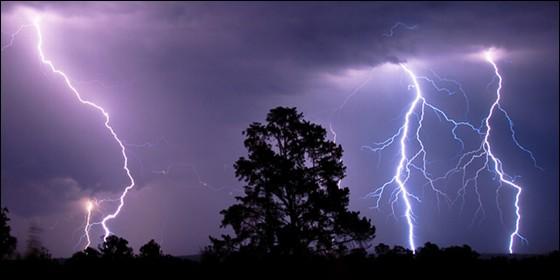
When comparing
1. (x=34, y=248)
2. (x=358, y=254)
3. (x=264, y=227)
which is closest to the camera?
(x=34, y=248)

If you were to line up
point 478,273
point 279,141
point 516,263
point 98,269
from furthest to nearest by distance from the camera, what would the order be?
1. point 279,141
2. point 516,263
3. point 478,273
4. point 98,269

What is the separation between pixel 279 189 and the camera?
24422 millimetres

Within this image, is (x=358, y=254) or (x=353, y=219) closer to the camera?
(x=358, y=254)

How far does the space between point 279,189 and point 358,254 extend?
4.72 meters

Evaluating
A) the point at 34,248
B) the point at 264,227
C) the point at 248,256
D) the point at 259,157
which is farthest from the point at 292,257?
the point at 34,248

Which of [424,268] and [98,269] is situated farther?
[424,268]

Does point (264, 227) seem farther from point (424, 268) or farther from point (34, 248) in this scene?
point (34, 248)

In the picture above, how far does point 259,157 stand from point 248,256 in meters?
7.08

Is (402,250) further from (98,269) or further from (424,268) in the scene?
(98,269)

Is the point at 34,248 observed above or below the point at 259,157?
below

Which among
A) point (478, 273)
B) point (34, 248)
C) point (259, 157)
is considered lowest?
point (478, 273)

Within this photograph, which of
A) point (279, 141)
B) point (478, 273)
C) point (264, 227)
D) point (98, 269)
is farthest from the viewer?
point (279, 141)

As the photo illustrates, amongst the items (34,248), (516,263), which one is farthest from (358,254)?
(34,248)

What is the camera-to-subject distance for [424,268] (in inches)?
703
